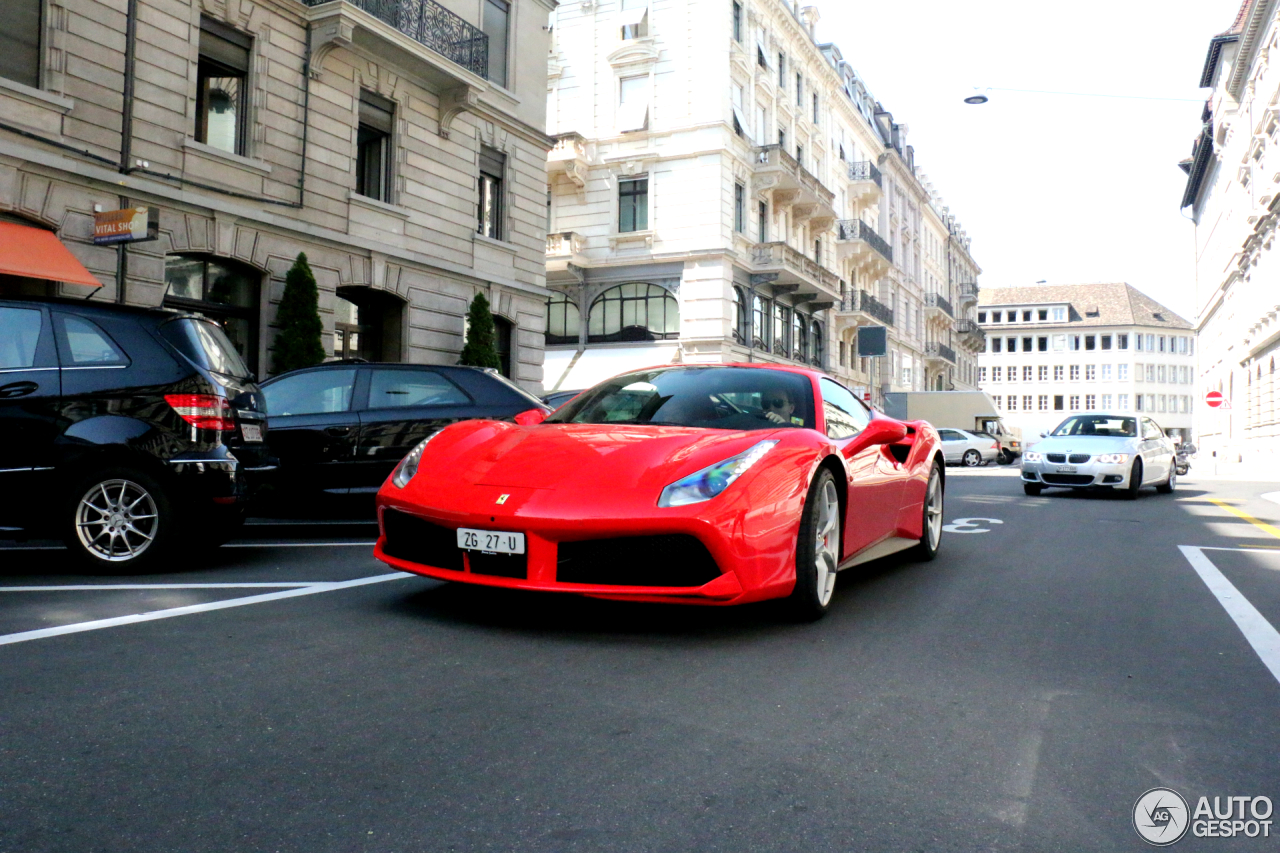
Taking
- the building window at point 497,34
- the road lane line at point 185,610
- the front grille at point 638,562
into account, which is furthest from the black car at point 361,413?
the building window at point 497,34

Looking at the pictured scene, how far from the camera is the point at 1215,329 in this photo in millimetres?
58438

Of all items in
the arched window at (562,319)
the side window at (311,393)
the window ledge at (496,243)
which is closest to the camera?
the side window at (311,393)

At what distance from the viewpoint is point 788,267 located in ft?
112

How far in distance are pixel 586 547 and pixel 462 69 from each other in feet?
55.6

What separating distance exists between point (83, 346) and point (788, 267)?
29.9 m

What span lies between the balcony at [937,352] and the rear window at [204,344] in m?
60.5

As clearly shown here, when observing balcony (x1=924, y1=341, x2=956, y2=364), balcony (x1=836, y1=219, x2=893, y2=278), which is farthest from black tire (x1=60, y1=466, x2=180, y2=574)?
balcony (x1=924, y1=341, x2=956, y2=364)

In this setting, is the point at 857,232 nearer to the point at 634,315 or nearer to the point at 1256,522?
the point at 634,315

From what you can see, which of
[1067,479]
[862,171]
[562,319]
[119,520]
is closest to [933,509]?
[119,520]

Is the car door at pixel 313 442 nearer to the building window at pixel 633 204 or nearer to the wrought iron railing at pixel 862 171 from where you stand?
the building window at pixel 633 204

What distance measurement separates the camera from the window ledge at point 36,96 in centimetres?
1213

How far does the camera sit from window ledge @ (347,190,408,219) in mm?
17547

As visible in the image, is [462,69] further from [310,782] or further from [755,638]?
[310,782]
